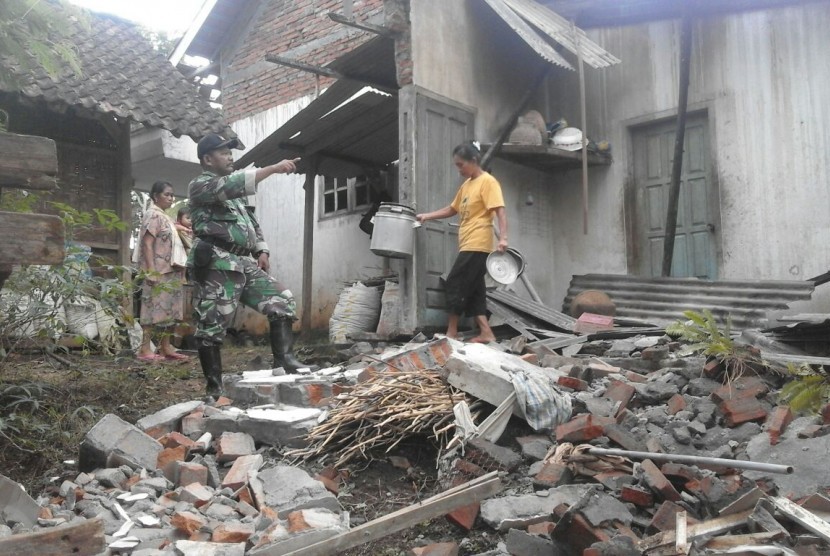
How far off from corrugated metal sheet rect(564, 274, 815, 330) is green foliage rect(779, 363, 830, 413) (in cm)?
322

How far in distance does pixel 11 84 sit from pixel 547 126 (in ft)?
22.0

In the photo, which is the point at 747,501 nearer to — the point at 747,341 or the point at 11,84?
the point at 747,341

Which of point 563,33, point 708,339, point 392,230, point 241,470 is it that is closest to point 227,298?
point 241,470

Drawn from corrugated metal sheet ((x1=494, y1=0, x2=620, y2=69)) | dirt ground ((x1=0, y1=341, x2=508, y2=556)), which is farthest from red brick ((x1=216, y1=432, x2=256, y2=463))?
corrugated metal sheet ((x1=494, y1=0, x2=620, y2=69))

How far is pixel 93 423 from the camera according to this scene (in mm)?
4465

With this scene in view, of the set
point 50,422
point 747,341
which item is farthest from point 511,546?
point 747,341

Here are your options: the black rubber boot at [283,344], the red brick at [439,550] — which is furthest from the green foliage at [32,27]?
the red brick at [439,550]

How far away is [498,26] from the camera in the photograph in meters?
9.04

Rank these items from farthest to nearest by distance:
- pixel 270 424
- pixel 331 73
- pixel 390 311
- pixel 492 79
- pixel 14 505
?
pixel 492 79 → pixel 331 73 → pixel 390 311 → pixel 270 424 → pixel 14 505

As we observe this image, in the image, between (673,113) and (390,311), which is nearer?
(390,311)

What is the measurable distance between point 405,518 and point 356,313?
18.1ft

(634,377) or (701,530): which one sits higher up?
(634,377)

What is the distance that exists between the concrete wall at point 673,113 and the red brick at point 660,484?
567 centimetres

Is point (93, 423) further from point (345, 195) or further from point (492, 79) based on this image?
point (345, 195)
